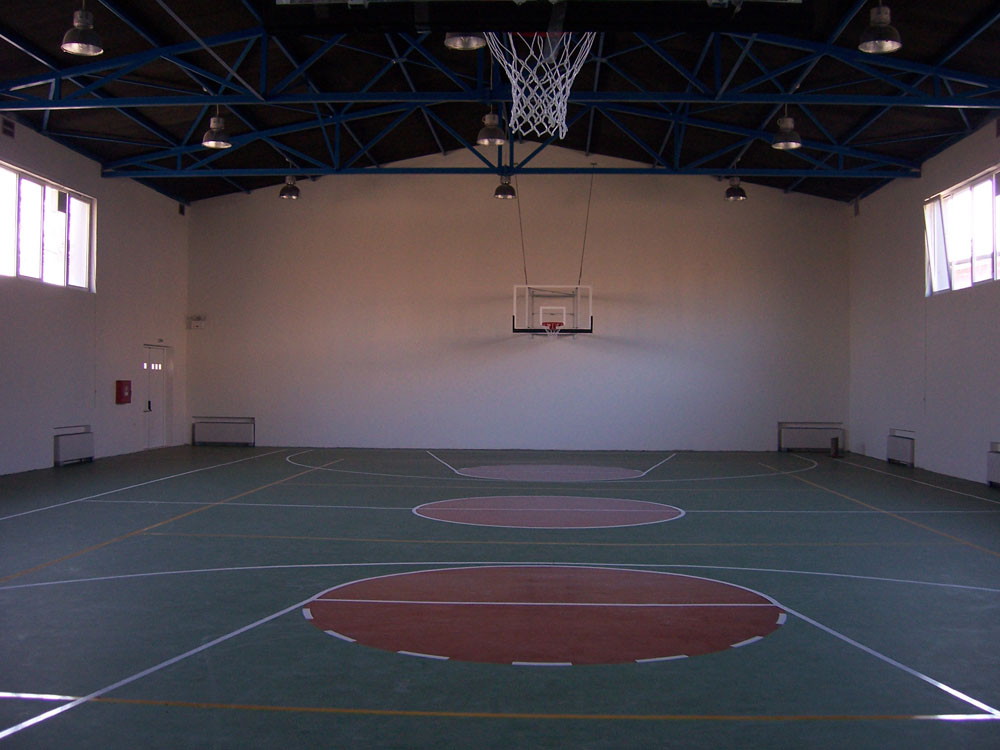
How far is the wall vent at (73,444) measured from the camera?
1602cm

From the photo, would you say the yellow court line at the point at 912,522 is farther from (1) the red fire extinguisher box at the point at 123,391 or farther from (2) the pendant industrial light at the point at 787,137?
(1) the red fire extinguisher box at the point at 123,391

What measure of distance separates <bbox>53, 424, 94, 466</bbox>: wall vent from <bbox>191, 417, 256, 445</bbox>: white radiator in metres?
4.35

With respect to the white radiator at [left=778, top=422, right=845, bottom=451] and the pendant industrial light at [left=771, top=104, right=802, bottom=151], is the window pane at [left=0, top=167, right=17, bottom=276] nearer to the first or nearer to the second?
the pendant industrial light at [left=771, top=104, right=802, bottom=151]

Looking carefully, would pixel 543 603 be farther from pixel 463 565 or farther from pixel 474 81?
pixel 474 81

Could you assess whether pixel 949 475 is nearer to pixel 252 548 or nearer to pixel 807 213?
pixel 807 213

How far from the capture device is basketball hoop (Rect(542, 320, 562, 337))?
20094mm

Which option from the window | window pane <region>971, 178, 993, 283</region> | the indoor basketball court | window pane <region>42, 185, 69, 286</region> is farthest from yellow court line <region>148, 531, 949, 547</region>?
window pane <region>42, 185, 69, 286</region>

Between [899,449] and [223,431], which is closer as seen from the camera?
[899,449]

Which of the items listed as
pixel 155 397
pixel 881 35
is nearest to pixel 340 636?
pixel 881 35

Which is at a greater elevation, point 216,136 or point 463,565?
point 216,136

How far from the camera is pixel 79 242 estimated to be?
56.0ft

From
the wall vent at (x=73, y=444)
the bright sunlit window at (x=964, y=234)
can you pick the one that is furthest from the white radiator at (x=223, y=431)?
the bright sunlit window at (x=964, y=234)

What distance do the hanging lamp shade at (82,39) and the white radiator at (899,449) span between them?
16.8 meters

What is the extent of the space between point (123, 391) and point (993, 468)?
Answer: 18077mm
